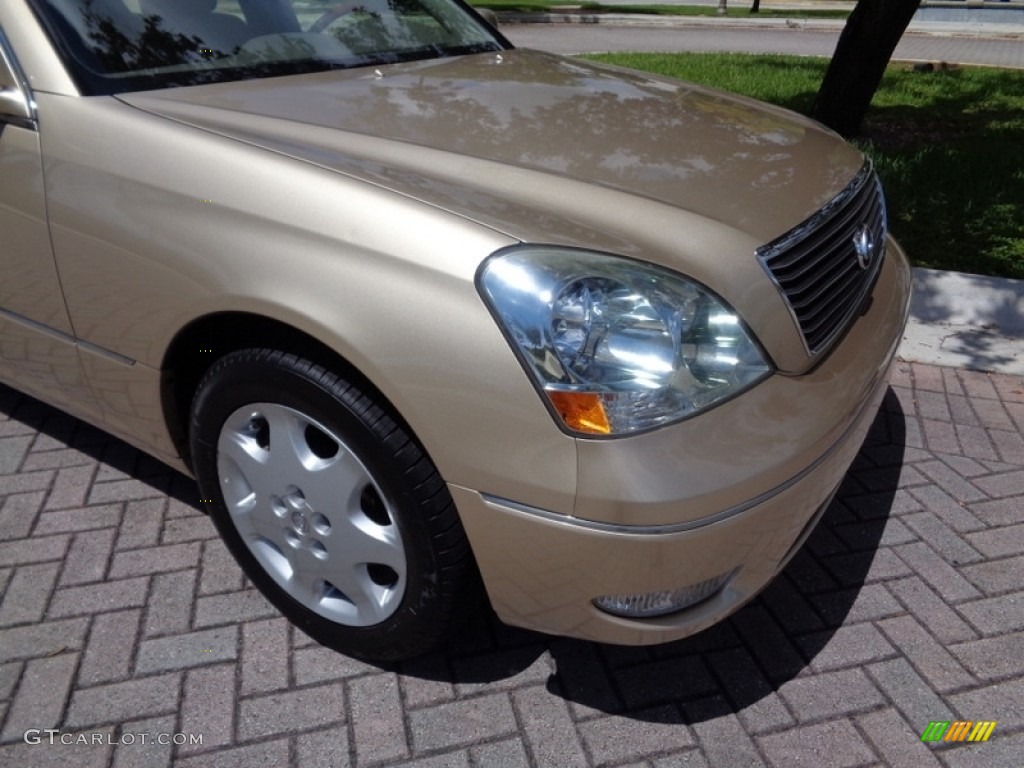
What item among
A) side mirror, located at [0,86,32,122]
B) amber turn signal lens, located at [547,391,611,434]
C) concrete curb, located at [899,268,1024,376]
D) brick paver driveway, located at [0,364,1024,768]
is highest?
side mirror, located at [0,86,32,122]

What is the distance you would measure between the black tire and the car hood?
1.61 ft

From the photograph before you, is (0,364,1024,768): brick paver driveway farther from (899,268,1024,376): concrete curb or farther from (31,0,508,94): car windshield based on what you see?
(31,0,508,94): car windshield

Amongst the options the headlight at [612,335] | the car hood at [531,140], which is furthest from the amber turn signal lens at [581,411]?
the car hood at [531,140]

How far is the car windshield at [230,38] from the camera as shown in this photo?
2.36 meters

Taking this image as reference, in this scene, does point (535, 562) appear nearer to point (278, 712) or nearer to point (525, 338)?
point (525, 338)

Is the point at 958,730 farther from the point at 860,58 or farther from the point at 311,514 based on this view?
the point at 860,58

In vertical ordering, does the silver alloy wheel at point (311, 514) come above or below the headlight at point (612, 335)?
below

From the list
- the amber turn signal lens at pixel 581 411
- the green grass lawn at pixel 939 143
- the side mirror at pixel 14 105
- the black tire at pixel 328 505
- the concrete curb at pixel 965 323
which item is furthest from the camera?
the green grass lawn at pixel 939 143

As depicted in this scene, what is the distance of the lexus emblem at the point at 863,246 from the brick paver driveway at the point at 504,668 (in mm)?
901

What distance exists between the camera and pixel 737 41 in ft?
53.3

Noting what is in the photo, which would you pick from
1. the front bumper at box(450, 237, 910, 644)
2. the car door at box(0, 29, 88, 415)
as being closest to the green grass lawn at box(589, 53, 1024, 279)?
the front bumper at box(450, 237, 910, 644)

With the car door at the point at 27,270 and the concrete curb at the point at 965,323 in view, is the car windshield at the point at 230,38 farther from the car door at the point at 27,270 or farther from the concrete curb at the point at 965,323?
the concrete curb at the point at 965,323

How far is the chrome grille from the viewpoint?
200cm

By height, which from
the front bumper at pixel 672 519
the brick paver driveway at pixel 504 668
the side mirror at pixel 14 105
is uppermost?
the side mirror at pixel 14 105
